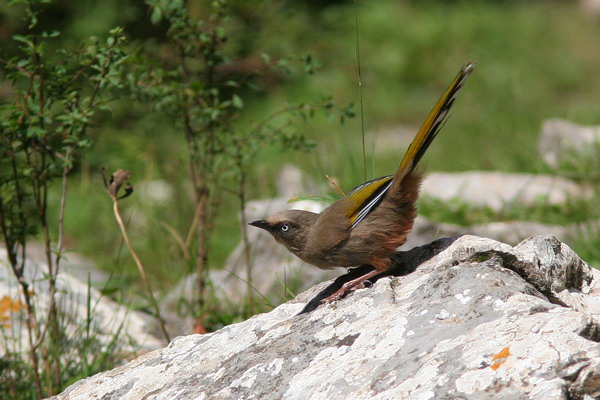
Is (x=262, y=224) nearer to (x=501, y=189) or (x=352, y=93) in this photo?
(x=501, y=189)

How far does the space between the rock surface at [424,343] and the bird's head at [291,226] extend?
221mm

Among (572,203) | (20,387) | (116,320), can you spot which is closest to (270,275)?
(116,320)

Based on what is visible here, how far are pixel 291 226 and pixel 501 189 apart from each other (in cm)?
356

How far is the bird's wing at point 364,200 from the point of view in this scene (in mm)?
3635

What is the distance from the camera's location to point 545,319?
253 centimetres

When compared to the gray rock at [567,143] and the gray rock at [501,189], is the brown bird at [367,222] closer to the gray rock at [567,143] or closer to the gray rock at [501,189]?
the gray rock at [501,189]

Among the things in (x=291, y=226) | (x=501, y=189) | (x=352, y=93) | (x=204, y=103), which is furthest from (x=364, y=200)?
(x=352, y=93)

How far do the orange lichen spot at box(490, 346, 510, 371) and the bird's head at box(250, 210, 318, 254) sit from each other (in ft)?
4.46

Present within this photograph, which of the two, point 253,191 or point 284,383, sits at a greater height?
point 253,191

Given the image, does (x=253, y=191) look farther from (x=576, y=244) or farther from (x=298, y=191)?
(x=576, y=244)

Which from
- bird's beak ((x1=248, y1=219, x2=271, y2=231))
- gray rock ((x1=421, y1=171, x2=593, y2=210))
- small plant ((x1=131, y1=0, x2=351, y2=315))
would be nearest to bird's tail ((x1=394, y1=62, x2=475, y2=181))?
bird's beak ((x1=248, y1=219, x2=271, y2=231))

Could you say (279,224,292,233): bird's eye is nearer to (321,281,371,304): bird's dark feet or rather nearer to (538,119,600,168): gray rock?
(321,281,371,304): bird's dark feet

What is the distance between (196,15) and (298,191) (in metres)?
3.74

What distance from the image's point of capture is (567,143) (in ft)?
24.2
